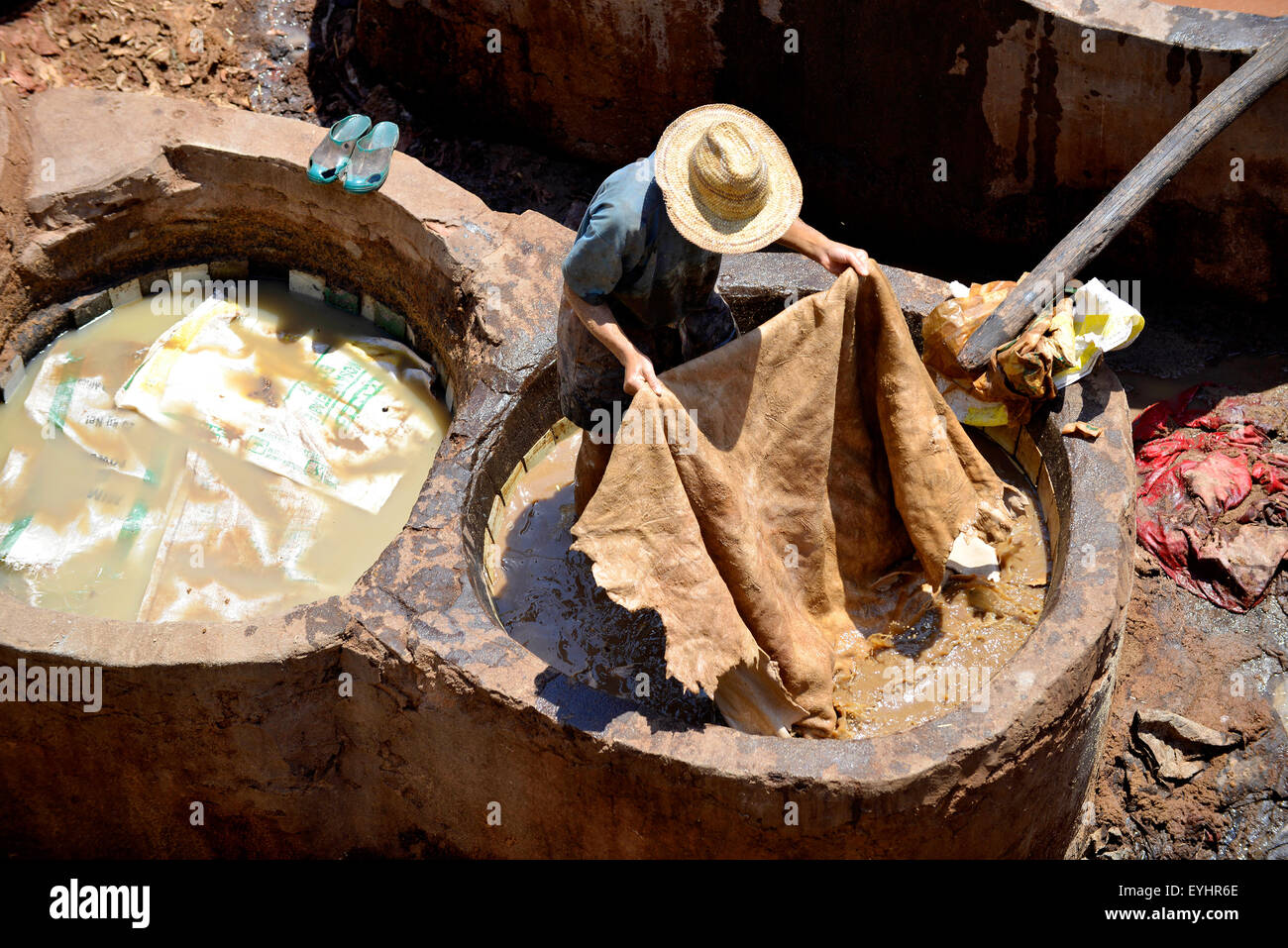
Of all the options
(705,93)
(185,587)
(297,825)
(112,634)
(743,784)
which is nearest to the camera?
(743,784)

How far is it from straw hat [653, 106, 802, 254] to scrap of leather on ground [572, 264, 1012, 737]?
0.42 m

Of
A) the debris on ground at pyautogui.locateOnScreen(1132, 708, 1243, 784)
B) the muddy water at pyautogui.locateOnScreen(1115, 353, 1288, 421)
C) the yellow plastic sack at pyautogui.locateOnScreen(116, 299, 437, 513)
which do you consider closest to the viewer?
the debris on ground at pyautogui.locateOnScreen(1132, 708, 1243, 784)

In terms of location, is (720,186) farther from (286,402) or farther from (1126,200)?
(286,402)

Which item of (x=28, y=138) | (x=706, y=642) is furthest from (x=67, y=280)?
(x=706, y=642)

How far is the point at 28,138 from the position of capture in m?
5.83

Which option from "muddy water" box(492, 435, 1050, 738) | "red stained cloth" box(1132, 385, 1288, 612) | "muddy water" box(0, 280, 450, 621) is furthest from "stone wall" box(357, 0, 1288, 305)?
"muddy water" box(0, 280, 450, 621)

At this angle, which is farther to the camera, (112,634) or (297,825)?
(297,825)

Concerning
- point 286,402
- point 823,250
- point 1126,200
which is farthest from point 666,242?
point 286,402

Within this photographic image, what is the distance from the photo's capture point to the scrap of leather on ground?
3992mm

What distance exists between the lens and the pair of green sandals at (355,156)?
5.66 m

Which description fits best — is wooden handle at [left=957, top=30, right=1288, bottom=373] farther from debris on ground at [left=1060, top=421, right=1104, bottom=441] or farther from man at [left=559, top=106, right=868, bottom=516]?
man at [left=559, top=106, right=868, bottom=516]

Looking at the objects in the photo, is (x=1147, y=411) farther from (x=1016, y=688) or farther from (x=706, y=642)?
(x=706, y=642)

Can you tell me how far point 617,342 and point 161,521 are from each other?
7.75ft
